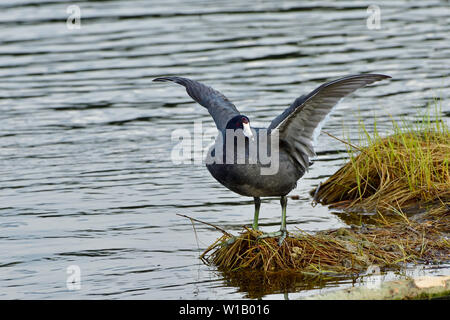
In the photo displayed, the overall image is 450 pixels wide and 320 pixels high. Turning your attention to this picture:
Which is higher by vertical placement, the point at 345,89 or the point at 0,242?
the point at 345,89

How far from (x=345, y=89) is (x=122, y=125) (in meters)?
6.92

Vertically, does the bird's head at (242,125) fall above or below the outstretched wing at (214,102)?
below

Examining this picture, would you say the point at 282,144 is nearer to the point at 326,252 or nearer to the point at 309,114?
the point at 309,114

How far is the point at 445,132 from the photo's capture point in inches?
382

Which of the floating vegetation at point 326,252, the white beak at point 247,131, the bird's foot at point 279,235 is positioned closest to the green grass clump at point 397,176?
the floating vegetation at point 326,252

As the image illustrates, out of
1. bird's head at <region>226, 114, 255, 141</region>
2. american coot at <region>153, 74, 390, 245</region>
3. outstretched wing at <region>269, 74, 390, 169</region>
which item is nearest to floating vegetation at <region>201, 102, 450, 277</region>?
american coot at <region>153, 74, 390, 245</region>

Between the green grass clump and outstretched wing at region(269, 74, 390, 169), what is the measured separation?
1561 mm

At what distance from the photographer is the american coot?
21.8 ft

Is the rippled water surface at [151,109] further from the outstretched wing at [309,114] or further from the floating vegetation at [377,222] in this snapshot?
the outstretched wing at [309,114]

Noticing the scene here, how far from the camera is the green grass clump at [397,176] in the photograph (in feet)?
28.6

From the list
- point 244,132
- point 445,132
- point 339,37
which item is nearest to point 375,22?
point 339,37

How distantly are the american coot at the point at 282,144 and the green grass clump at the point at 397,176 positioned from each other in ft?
5.11

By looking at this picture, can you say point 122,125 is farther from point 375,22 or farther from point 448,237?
point 375,22
